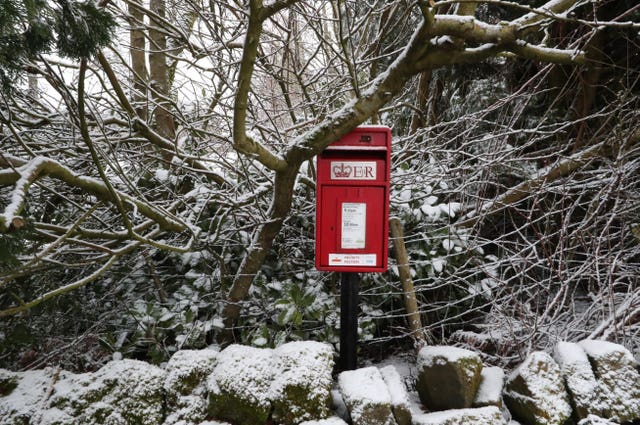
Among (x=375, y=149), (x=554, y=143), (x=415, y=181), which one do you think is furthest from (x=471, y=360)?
(x=554, y=143)

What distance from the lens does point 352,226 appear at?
2.27 meters

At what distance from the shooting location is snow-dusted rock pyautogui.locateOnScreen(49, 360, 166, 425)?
192cm

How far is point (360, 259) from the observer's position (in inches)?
89.4

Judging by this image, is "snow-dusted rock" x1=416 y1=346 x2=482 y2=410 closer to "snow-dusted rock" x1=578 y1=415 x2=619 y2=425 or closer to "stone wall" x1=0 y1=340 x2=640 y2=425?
"stone wall" x1=0 y1=340 x2=640 y2=425

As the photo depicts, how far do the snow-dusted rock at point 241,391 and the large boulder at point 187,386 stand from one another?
7 centimetres

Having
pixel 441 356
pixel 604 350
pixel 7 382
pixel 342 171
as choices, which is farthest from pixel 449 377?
pixel 7 382

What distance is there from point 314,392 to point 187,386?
612 mm

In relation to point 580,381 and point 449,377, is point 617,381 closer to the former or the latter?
point 580,381

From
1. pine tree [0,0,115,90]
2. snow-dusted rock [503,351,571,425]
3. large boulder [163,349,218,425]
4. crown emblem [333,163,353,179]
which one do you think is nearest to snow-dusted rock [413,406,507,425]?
snow-dusted rock [503,351,571,425]

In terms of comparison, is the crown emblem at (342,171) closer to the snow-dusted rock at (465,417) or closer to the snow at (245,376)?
the snow at (245,376)

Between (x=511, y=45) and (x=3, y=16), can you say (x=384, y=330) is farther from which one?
(x=3, y=16)

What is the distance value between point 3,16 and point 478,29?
7.17 feet

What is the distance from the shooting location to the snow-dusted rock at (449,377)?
2.04 meters

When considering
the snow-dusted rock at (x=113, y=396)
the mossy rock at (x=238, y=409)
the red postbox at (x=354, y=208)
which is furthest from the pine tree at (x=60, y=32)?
the mossy rock at (x=238, y=409)
